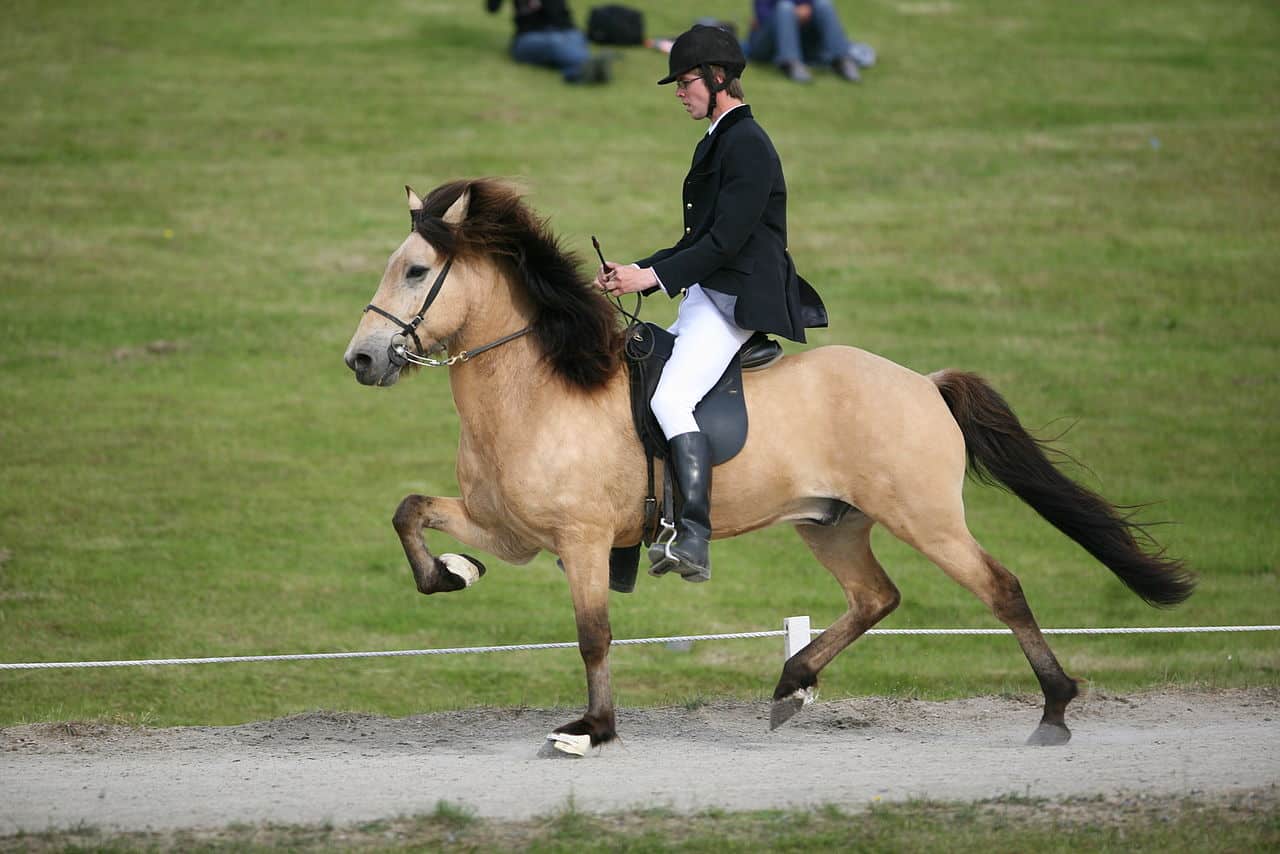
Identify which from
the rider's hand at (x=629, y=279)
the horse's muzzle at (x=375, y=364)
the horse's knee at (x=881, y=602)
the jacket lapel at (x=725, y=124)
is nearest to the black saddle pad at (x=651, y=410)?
the rider's hand at (x=629, y=279)

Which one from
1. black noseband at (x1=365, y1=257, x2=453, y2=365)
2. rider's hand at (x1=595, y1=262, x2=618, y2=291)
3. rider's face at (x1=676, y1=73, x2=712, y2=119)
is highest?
Answer: rider's face at (x1=676, y1=73, x2=712, y2=119)

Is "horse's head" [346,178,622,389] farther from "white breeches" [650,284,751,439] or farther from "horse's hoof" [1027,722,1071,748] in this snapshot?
"horse's hoof" [1027,722,1071,748]

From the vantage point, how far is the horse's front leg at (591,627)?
6844mm

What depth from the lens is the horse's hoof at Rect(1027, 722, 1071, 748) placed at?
23.9ft

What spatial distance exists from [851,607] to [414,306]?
8.85ft

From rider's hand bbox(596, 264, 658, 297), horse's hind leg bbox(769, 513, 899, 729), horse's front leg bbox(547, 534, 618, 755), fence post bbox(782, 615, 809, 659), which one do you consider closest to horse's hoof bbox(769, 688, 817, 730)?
horse's hind leg bbox(769, 513, 899, 729)

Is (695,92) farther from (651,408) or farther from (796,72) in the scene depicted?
(796,72)

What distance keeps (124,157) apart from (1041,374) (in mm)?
11761

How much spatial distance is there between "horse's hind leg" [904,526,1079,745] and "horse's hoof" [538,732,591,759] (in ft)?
5.78

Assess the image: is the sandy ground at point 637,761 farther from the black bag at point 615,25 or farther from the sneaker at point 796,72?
the black bag at point 615,25

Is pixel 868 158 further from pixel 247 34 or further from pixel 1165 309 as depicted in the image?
pixel 247 34

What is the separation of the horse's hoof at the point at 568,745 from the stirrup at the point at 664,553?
816mm

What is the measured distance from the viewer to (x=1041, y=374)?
50.4 feet

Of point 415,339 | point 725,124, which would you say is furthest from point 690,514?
point 725,124
